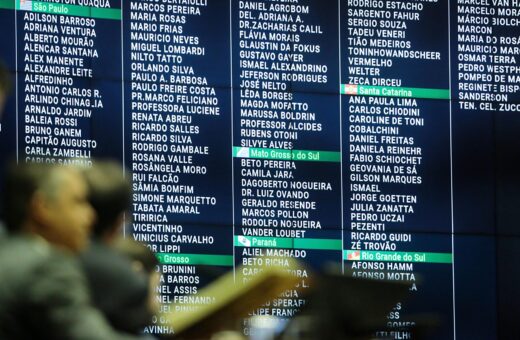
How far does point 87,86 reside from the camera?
7176mm

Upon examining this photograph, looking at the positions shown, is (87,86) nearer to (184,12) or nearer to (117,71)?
(117,71)

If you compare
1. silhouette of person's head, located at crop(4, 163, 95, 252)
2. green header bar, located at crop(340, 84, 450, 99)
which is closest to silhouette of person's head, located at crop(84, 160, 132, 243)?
silhouette of person's head, located at crop(4, 163, 95, 252)

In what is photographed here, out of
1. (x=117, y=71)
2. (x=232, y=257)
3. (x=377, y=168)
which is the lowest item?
(x=232, y=257)

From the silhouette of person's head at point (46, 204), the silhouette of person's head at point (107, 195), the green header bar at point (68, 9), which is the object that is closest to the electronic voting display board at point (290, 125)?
the green header bar at point (68, 9)

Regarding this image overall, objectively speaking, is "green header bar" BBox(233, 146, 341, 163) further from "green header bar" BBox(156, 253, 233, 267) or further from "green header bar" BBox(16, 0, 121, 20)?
"green header bar" BBox(16, 0, 121, 20)

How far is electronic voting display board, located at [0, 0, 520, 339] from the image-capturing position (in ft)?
23.6

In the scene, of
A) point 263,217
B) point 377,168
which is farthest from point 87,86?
point 377,168

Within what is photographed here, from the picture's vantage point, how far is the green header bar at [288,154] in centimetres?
740

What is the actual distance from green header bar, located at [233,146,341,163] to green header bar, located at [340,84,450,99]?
399 mm

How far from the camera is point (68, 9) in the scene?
7.27 m

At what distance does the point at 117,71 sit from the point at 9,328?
464 centimetres

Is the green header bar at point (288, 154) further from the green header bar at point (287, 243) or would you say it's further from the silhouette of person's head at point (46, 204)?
the silhouette of person's head at point (46, 204)

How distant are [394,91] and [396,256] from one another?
950 mm

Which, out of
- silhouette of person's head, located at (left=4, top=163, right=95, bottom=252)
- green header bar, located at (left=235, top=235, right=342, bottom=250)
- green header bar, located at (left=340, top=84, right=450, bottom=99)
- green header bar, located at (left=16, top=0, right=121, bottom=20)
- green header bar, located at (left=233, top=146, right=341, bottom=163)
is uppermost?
green header bar, located at (left=16, top=0, right=121, bottom=20)
